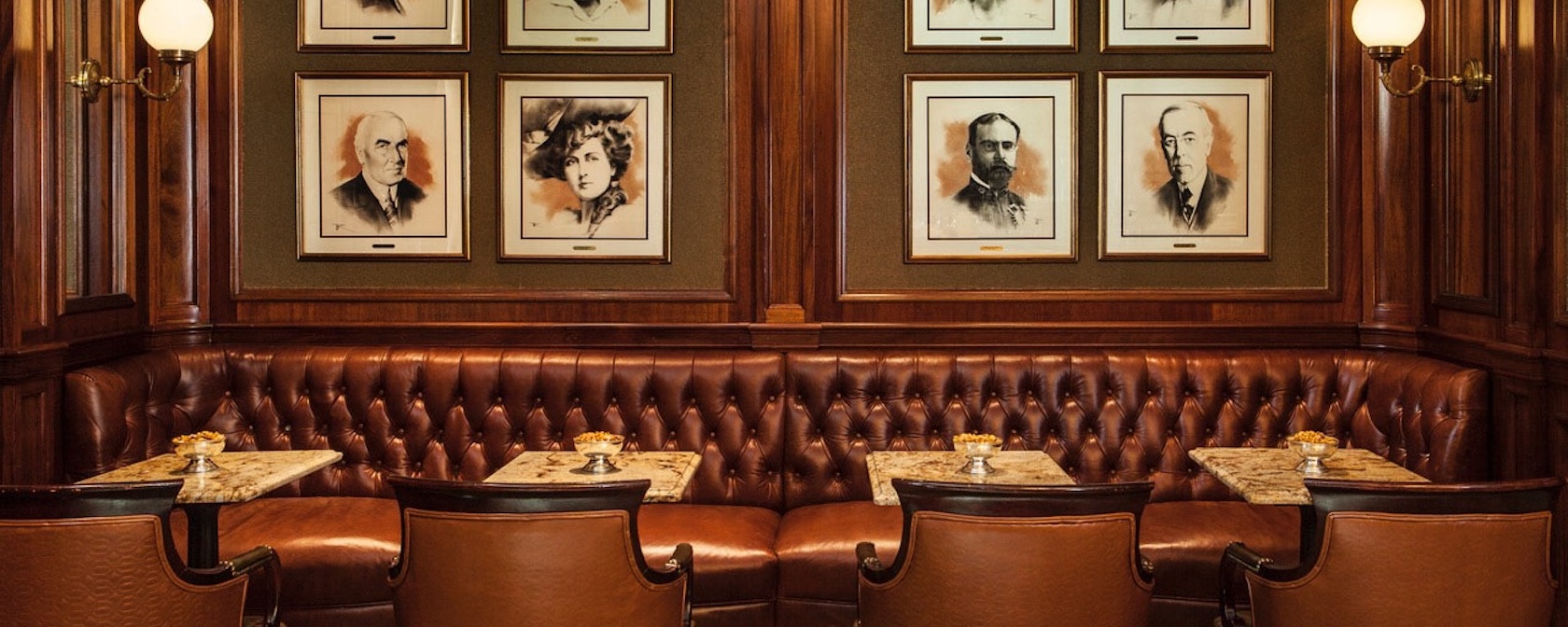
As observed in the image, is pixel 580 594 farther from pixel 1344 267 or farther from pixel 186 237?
pixel 1344 267

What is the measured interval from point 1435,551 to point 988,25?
122 inches

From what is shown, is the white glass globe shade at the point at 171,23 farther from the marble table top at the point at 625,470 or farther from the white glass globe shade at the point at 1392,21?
the white glass globe shade at the point at 1392,21

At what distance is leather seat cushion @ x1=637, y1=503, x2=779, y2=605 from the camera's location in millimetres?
4539

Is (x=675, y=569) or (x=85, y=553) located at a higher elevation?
(x=85, y=553)

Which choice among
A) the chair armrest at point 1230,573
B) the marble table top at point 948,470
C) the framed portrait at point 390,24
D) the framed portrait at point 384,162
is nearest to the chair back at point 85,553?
the marble table top at point 948,470

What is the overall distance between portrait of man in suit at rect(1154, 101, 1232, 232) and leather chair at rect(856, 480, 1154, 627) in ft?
8.81

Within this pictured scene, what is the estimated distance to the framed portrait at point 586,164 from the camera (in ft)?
18.4

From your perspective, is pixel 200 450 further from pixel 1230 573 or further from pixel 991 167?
pixel 991 167

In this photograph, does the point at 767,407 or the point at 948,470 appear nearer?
the point at 948,470

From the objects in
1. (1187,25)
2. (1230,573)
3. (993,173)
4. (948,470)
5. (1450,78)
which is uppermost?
(1187,25)

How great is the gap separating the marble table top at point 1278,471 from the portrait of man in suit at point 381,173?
3.32 m

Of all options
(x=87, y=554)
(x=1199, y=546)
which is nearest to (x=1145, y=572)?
(x=1199, y=546)

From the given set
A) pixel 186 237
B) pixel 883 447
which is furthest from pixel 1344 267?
pixel 186 237

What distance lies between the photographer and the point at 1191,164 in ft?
18.3
